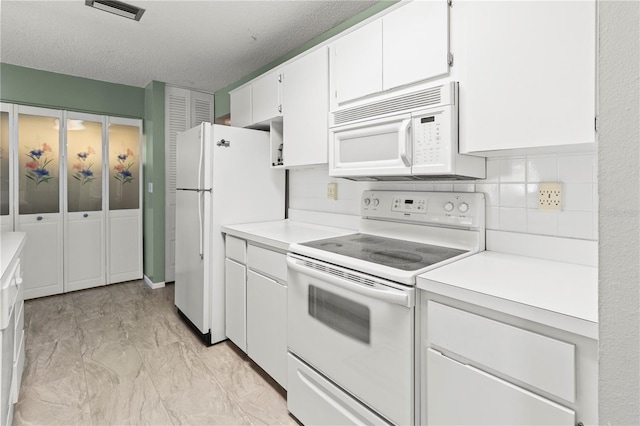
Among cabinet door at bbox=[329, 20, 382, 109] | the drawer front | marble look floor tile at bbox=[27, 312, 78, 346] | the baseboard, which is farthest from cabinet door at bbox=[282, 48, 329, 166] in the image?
the baseboard

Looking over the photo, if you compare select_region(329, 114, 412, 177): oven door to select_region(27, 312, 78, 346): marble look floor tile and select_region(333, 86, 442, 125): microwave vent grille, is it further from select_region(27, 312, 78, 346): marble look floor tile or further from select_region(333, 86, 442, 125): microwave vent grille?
select_region(27, 312, 78, 346): marble look floor tile

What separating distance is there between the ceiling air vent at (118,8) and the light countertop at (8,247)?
1.63 meters

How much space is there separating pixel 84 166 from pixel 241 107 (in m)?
2.20

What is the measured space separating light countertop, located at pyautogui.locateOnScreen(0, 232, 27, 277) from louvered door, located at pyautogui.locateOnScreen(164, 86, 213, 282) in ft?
5.71

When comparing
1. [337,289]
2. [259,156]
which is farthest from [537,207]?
[259,156]

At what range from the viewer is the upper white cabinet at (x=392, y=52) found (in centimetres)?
150

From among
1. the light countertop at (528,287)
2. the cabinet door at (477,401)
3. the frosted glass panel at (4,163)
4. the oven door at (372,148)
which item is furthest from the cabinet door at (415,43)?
the frosted glass panel at (4,163)

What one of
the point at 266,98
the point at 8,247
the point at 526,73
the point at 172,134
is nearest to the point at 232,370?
the point at 8,247

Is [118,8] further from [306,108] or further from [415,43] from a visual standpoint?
[415,43]

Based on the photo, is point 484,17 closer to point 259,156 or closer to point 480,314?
point 480,314

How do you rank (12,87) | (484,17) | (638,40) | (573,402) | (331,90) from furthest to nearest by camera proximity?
(12,87)
(331,90)
(484,17)
(573,402)
(638,40)

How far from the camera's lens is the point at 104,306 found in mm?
3406

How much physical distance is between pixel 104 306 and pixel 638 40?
4.13 metres

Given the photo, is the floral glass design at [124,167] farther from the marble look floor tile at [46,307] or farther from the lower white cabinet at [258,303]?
the lower white cabinet at [258,303]
